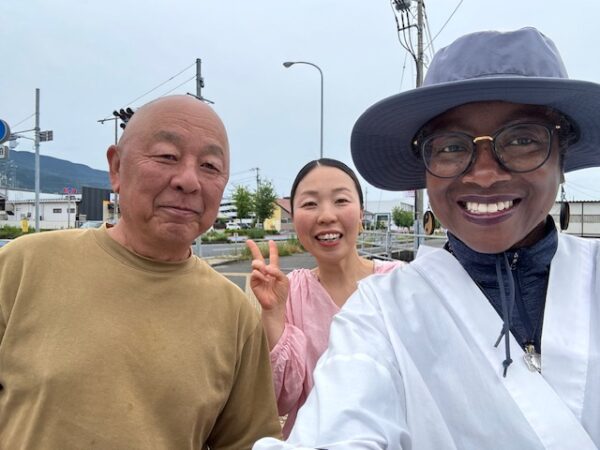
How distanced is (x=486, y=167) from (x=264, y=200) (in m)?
36.5

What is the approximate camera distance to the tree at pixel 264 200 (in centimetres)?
3738

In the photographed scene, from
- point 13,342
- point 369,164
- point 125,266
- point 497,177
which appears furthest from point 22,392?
point 497,177

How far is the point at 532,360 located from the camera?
3.49 ft

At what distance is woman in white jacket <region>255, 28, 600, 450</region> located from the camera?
1.00 metres

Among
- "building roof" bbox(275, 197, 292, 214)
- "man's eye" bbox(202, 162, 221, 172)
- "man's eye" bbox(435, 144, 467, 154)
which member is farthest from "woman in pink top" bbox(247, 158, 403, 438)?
"man's eye" bbox(435, 144, 467, 154)

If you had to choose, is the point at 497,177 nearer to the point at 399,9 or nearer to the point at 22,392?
the point at 22,392

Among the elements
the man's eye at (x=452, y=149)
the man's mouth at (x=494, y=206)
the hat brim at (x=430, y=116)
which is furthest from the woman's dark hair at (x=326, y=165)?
the man's mouth at (x=494, y=206)

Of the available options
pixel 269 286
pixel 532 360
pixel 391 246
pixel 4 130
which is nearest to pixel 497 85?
pixel 532 360

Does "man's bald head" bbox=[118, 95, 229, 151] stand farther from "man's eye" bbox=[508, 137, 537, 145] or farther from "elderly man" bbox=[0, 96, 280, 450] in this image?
"man's eye" bbox=[508, 137, 537, 145]

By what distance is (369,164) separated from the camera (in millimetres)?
1625

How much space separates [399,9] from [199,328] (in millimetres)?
13672

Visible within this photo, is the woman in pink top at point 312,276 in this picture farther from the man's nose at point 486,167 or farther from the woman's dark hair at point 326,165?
the man's nose at point 486,167

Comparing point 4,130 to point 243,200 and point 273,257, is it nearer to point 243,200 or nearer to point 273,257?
point 273,257

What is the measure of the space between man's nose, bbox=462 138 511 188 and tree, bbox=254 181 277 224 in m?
36.3
